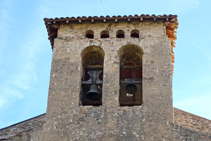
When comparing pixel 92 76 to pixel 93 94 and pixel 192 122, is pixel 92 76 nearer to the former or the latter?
pixel 93 94

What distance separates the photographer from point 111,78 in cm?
1711

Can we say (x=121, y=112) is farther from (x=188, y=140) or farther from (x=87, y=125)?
(x=188, y=140)

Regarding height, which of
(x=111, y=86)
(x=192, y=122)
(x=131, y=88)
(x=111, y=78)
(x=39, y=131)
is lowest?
(x=39, y=131)

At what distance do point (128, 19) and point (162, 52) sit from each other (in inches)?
70.4

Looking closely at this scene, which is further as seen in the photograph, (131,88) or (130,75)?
(130,75)

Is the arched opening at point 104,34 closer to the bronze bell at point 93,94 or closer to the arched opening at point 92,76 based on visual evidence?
the arched opening at point 92,76

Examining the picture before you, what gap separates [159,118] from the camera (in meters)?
16.1

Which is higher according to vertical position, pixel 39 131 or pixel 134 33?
Result: pixel 134 33

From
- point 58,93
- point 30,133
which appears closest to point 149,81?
point 58,93

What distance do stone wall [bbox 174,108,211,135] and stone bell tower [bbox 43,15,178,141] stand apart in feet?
5.02

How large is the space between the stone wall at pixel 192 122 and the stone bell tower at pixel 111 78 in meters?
1.53

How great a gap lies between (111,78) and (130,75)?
1.49m

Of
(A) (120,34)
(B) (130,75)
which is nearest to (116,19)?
(A) (120,34)

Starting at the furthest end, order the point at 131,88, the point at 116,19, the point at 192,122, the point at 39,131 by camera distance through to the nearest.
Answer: the point at 116,19
the point at 192,122
the point at 131,88
the point at 39,131
